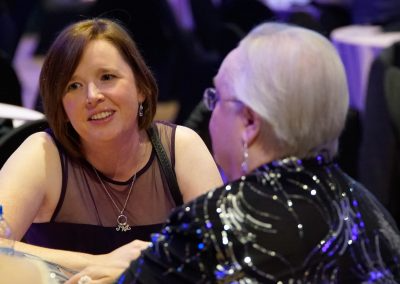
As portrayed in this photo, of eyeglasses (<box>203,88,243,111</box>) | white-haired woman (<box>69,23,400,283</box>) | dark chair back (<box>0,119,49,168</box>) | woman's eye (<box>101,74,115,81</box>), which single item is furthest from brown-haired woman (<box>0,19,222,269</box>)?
white-haired woman (<box>69,23,400,283</box>)

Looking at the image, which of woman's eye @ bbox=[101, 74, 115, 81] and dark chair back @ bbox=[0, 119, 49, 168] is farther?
dark chair back @ bbox=[0, 119, 49, 168]

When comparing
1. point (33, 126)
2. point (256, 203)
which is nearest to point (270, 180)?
point (256, 203)

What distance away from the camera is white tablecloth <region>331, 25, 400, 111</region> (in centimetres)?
565

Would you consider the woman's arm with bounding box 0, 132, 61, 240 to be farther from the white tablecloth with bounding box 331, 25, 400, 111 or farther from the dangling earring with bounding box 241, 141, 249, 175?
the white tablecloth with bounding box 331, 25, 400, 111

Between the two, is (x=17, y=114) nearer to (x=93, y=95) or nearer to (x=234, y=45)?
(x=93, y=95)

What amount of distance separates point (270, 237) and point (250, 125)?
9.7 inches

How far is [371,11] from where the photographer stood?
6215 millimetres

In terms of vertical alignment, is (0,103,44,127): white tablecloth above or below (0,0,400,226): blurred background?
above

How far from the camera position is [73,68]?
2506 millimetres

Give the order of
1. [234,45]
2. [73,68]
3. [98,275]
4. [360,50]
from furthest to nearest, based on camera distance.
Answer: [234,45]
[360,50]
[73,68]
[98,275]

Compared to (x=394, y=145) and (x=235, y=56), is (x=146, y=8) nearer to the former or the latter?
(x=394, y=145)

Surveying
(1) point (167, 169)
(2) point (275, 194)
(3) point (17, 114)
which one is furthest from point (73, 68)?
(3) point (17, 114)

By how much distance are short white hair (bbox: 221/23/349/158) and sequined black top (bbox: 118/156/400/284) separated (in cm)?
7

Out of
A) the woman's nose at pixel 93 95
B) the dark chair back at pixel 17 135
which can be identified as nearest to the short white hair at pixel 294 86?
the woman's nose at pixel 93 95
